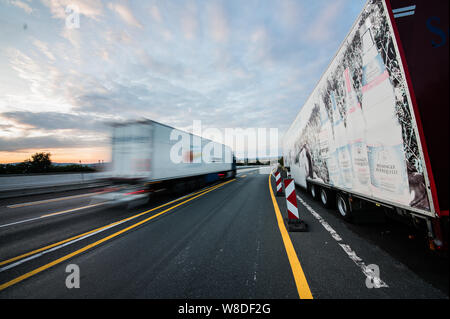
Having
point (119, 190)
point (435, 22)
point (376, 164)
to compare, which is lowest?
point (119, 190)

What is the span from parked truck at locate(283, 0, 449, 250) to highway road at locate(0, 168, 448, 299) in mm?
699

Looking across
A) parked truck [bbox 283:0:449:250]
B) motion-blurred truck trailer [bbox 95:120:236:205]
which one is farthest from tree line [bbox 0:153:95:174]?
parked truck [bbox 283:0:449:250]

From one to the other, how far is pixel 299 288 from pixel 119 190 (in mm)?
6588

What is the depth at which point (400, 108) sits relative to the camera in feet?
7.22

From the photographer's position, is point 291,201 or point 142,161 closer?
point 291,201

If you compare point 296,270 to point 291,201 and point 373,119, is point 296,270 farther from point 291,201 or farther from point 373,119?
point 373,119

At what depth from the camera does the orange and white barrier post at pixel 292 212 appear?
387cm

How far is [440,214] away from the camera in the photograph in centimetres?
191

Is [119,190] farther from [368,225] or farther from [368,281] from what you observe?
[368,225]

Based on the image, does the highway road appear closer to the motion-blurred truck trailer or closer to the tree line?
the motion-blurred truck trailer

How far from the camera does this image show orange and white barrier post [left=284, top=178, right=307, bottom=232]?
3.87m

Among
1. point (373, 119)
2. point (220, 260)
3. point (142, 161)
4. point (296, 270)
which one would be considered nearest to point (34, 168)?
point (142, 161)

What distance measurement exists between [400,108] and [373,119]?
21.8 inches
